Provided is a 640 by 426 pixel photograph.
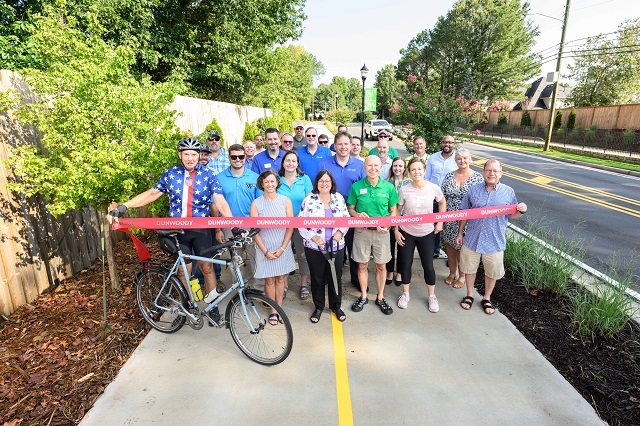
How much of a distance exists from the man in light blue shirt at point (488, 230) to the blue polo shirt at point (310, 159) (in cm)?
249

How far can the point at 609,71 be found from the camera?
29.6 metres

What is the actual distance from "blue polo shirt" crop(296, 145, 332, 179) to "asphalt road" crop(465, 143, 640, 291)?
403 centimetres

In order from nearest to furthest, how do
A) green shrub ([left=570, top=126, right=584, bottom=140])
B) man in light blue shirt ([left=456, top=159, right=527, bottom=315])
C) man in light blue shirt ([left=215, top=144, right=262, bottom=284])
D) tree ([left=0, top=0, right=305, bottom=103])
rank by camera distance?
man in light blue shirt ([left=456, top=159, right=527, bottom=315]) → man in light blue shirt ([left=215, top=144, right=262, bottom=284]) → tree ([left=0, top=0, right=305, bottom=103]) → green shrub ([left=570, top=126, right=584, bottom=140])

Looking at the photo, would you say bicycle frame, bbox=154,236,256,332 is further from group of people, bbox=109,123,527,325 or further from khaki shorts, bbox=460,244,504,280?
khaki shorts, bbox=460,244,504,280

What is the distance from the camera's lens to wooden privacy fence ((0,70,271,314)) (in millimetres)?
3840

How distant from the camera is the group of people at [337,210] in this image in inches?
150

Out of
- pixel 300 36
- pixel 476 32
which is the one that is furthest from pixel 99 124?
pixel 476 32

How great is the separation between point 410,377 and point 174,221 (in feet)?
9.58

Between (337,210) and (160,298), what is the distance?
2.31 meters

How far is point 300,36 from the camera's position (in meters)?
19.3

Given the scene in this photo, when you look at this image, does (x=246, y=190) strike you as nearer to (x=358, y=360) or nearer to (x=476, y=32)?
(x=358, y=360)

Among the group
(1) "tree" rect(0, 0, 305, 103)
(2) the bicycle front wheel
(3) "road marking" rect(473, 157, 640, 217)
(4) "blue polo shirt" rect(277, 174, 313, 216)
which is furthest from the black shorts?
(1) "tree" rect(0, 0, 305, 103)

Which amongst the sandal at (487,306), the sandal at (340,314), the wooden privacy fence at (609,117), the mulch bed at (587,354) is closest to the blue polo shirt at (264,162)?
the sandal at (340,314)

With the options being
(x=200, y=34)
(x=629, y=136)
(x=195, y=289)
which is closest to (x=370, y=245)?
(x=195, y=289)
